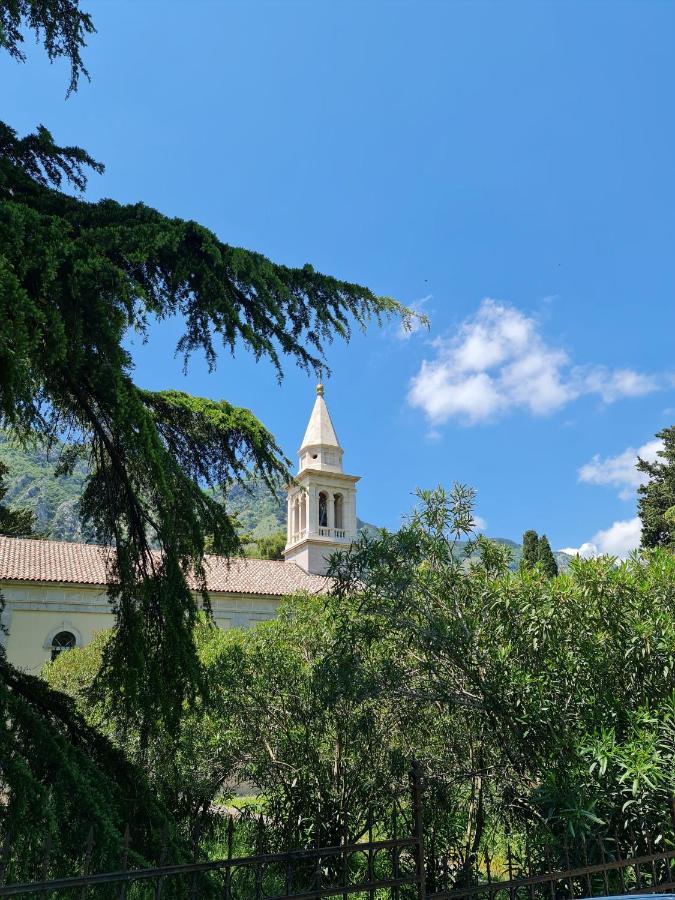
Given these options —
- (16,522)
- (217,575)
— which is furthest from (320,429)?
(16,522)

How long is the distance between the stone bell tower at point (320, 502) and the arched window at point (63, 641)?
10624 mm

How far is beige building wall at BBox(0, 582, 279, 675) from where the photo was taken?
69.7 ft

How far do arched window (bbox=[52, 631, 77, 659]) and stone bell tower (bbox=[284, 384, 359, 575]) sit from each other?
10.6 metres

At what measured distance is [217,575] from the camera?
24.9 m

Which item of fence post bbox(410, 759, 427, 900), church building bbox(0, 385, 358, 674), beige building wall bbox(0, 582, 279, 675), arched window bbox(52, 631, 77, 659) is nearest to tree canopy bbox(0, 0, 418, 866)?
fence post bbox(410, 759, 427, 900)

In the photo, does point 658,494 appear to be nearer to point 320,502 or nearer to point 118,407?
point 320,502

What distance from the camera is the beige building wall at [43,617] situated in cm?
2123

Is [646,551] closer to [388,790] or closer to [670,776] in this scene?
[670,776]

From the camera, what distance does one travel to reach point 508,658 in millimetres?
4961

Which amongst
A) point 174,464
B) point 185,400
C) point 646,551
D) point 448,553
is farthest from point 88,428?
point 646,551

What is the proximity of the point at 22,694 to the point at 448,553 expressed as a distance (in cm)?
368

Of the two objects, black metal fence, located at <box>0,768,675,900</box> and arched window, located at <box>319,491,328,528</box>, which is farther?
arched window, located at <box>319,491,328,528</box>

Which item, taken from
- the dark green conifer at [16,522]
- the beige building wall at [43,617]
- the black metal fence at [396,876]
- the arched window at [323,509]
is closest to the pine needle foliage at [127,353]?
the black metal fence at [396,876]

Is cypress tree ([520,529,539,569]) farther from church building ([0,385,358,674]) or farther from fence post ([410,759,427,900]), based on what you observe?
fence post ([410,759,427,900])
